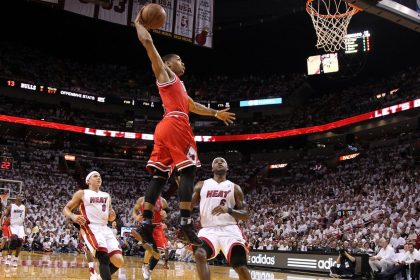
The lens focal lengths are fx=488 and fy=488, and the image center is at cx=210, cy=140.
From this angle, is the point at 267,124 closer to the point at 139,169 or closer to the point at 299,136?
the point at 299,136

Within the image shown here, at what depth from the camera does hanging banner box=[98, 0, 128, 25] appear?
56.6 ft

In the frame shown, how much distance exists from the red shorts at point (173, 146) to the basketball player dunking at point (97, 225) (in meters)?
2.57

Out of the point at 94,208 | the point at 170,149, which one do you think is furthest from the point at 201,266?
the point at 94,208

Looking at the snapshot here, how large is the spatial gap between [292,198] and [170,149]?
23.1 metres

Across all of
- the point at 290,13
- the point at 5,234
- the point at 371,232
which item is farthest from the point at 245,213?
the point at 290,13

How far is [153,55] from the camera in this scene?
4.70 m

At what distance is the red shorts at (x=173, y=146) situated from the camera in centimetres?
464

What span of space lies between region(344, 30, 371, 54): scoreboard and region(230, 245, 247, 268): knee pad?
21.1 m

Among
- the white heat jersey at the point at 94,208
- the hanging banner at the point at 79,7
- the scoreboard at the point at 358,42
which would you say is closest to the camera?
the white heat jersey at the point at 94,208

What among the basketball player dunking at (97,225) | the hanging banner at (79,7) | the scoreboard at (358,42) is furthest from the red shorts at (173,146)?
the scoreboard at (358,42)

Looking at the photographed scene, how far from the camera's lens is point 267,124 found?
35406 mm

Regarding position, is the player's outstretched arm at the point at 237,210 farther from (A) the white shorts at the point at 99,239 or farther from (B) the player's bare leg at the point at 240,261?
(A) the white shorts at the point at 99,239

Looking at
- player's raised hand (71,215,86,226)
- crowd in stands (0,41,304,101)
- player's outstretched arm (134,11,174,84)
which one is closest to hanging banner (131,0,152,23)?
player's raised hand (71,215,86,226)

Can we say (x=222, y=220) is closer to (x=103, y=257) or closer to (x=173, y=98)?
(x=173, y=98)
